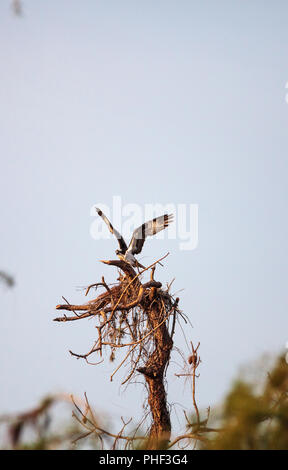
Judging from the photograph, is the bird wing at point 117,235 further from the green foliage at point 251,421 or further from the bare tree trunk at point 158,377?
the green foliage at point 251,421

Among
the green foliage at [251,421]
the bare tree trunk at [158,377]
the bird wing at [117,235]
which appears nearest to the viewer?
the green foliage at [251,421]

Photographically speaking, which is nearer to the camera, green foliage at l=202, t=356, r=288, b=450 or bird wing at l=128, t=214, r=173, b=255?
green foliage at l=202, t=356, r=288, b=450

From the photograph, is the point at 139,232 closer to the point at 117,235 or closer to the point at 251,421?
the point at 117,235

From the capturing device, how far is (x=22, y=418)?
1346mm

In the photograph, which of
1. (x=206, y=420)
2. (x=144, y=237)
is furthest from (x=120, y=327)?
(x=206, y=420)

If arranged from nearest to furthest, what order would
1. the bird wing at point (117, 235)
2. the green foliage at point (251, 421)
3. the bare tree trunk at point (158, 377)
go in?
1. the green foliage at point (251, 421)
2. the bare tree trunk at point (158, 377)
3. the bird wing at point (117, 235)

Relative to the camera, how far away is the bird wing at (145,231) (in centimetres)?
524

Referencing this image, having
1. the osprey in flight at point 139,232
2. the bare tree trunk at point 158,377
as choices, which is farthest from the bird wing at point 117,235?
the bare tree trunk at point 158,377

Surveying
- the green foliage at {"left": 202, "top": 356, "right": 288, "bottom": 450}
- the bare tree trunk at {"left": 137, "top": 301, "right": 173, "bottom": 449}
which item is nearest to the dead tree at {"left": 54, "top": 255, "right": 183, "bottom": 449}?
the bare tree trunk at {"left": 137, "top": 301, "right": 173, "bottom": 449}

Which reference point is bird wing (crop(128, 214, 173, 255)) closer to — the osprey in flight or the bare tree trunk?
the osprey in flight

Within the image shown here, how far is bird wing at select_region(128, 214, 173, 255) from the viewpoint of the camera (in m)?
5.24

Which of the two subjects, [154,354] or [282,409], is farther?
[154,354]
